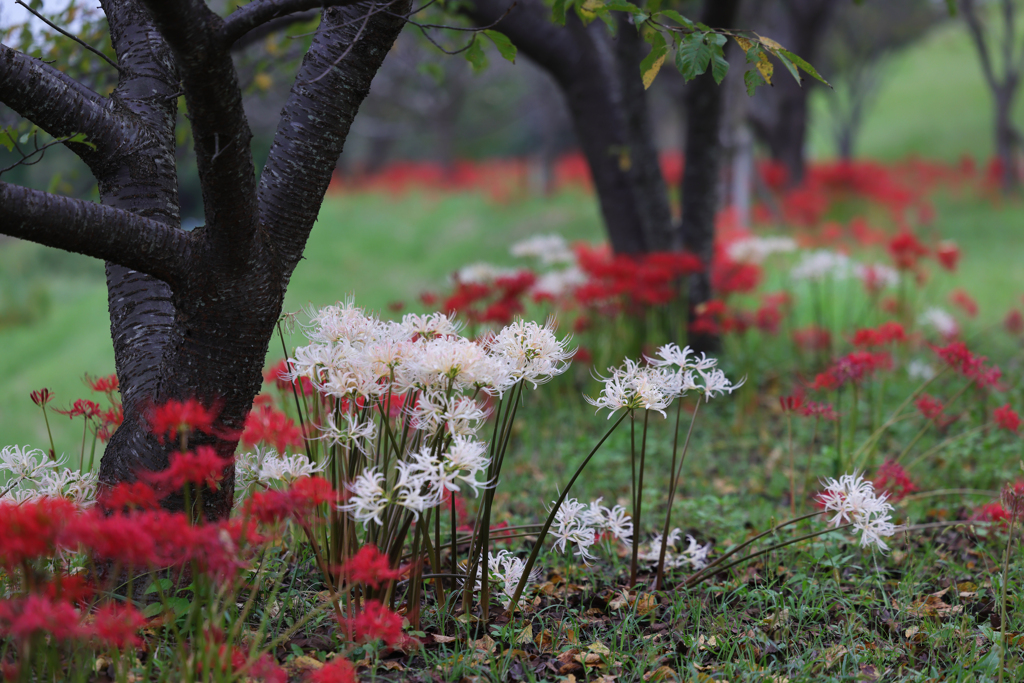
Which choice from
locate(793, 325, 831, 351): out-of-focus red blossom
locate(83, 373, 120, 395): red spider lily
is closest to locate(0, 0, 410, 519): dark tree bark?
locate(83, 373, 120, 395): red spider lily

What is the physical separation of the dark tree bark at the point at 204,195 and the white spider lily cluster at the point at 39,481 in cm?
8

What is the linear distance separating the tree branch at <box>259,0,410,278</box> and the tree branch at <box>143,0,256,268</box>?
163 millimetres

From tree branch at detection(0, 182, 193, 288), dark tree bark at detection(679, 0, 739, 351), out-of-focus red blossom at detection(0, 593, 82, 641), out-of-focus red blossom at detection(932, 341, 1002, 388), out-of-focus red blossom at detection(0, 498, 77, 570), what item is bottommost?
out-of-focus red blossom at detection(0, 593, 82, 641)

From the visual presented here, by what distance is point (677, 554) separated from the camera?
8.35 ft

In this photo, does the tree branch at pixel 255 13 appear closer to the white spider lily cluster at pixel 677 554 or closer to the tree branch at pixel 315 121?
the tree branch at pixel 315 121

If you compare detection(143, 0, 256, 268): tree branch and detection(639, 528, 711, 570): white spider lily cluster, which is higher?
detection(143, 0, 256, 268): tree branch

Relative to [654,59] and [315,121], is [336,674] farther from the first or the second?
[654,59]

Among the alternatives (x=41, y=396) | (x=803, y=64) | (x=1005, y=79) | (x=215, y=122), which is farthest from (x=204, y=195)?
(x=1005, y=79)

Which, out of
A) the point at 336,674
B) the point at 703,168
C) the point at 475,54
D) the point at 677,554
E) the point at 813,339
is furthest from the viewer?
the point at 813,339

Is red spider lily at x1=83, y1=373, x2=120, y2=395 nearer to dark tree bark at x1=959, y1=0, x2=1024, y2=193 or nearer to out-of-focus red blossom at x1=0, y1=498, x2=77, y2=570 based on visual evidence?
out-of-focus red blossom at x1=0, y1=498, x2=77, y2=570

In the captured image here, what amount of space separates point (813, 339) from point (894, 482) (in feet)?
9.25

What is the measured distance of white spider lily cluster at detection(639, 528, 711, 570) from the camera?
236 cm

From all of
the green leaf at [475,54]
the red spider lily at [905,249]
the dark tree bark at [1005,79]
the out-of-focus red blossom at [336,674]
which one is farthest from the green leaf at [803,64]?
the dark tree bark at [1005,79]

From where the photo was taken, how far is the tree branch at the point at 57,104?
1.84m
